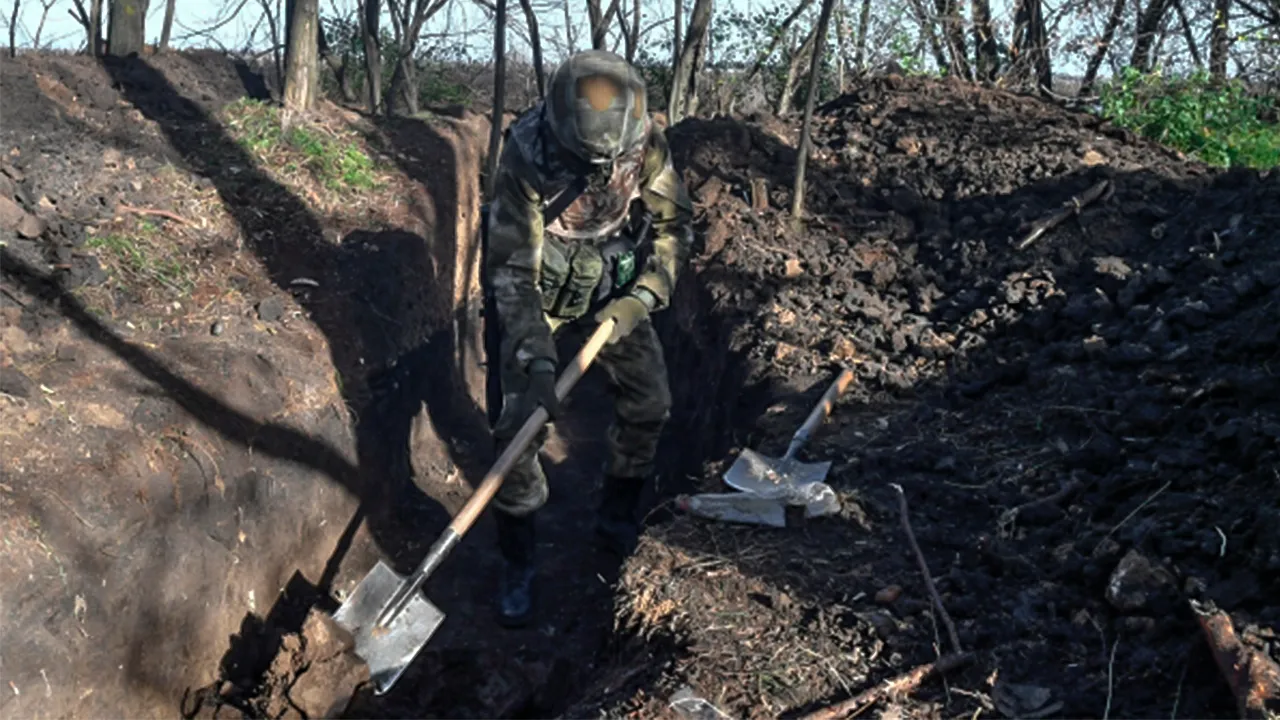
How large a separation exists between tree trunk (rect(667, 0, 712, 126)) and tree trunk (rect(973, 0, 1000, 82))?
266cm

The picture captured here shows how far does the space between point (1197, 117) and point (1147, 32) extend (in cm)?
393

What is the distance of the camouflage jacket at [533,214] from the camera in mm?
5154

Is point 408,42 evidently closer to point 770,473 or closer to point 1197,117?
point 1197,117

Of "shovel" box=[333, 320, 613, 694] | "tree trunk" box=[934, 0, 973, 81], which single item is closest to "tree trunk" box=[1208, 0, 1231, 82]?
"tree trunk" box=[934, 0, 973, 81]

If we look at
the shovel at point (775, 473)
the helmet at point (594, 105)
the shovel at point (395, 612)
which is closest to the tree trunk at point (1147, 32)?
the helmet at point (594, 105)

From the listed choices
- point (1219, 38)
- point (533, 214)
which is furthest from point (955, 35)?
point (533, 214)

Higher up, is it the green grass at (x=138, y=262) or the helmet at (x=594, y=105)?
the helmet at (x=594, y=105)

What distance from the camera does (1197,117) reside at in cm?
912

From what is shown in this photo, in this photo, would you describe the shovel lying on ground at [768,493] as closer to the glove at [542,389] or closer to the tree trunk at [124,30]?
the glove at [542,389]

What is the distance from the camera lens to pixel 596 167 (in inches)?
206

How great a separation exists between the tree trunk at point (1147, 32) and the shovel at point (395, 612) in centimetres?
1052

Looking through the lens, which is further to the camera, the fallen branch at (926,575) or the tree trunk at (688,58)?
the tree trunk at (688,58)

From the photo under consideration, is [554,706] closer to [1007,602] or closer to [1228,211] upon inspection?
[1007,602]

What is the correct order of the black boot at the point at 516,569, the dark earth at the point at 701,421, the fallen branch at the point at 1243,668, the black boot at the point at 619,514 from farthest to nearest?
the black boot at the point at 619,514
the black boot at the point at 516,569
the dark earth at the point at 701,421
the fallen branch at the point at 1243,668
